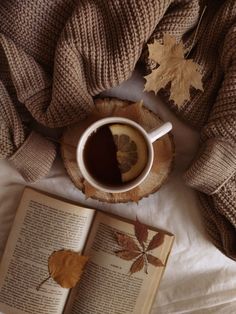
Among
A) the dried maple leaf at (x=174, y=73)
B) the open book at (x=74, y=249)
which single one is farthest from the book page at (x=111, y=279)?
the dried maple leaf at (x=174, y=73)

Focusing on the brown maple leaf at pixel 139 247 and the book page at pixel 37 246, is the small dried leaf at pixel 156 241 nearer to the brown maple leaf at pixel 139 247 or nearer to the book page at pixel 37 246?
the brown maple leaf at pixel 139 247

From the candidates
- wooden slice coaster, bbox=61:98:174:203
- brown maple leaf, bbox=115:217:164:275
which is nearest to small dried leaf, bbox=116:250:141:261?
brown maple leaf, bbox=115:217:164:275

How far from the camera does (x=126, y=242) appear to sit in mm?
717

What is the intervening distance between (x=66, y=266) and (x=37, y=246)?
63mm

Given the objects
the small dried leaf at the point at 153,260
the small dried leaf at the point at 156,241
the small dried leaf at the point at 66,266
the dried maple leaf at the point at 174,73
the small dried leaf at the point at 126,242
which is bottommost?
the small dried leaf at the point at 66,266

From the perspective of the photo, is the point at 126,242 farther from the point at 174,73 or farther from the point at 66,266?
the point at 174,73

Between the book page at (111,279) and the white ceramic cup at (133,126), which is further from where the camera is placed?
the book page at (111,279)

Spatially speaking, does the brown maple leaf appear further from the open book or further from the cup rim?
the cup rim

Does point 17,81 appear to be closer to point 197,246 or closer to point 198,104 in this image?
point 198,104

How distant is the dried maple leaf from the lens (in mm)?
651

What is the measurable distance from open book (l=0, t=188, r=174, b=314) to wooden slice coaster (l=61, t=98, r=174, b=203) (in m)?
0.05

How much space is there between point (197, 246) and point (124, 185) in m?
0.22

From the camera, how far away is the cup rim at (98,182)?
24.0 inches

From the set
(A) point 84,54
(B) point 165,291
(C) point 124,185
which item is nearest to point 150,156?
(C) point 124,185
